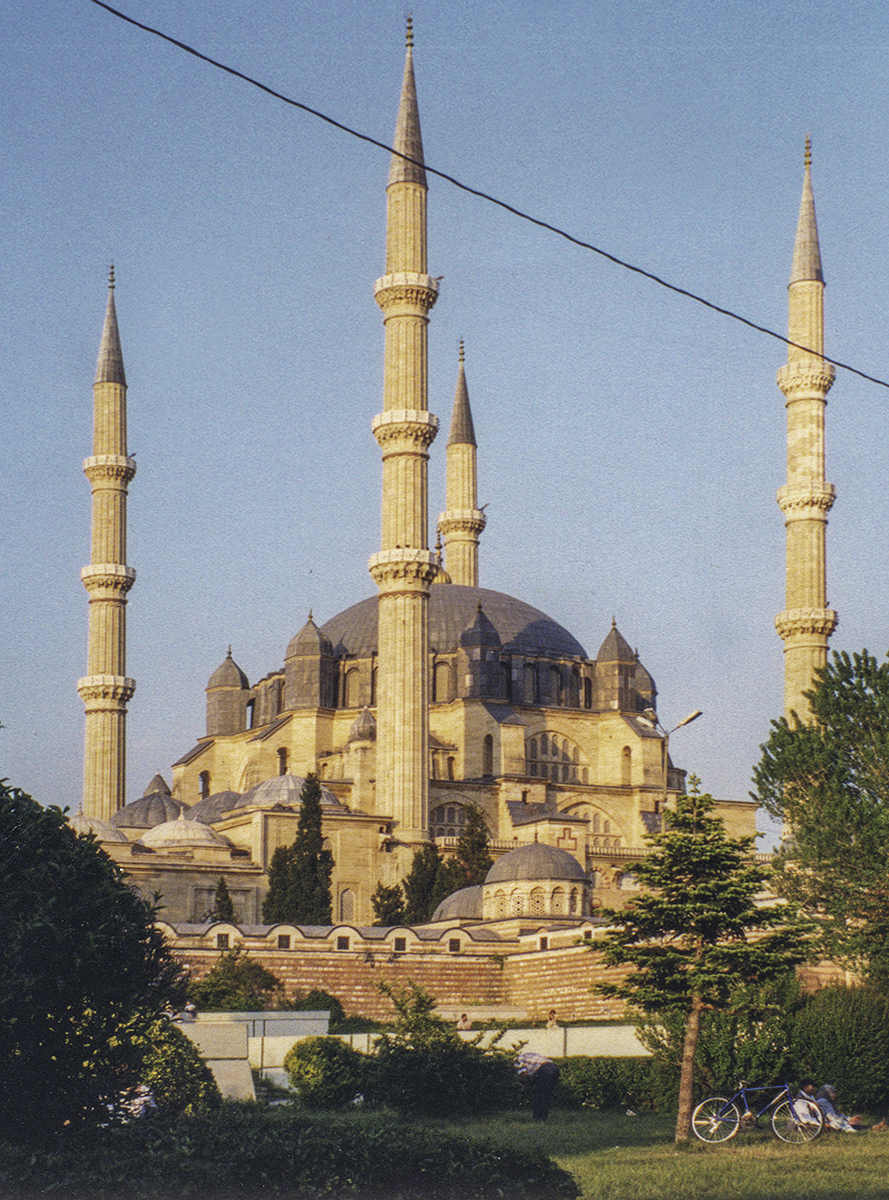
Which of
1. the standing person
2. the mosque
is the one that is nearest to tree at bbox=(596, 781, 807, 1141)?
the standing person

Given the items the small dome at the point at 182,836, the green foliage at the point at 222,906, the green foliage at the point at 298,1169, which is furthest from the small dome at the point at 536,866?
the green foliage at the point at 298,1169

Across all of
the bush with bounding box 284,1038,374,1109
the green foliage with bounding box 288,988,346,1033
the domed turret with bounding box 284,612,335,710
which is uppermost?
the domed turret with bounding box 284,612,335,710

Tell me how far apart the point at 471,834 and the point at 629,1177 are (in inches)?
1163

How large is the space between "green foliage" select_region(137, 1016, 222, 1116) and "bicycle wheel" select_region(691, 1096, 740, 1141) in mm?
4294

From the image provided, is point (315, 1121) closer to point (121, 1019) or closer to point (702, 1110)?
point (121, 1019)

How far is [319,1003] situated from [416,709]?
11426 mm

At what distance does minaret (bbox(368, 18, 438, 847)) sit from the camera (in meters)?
42.5

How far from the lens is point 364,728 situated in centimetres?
4891

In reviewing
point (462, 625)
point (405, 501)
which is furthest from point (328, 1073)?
point (462, 625)

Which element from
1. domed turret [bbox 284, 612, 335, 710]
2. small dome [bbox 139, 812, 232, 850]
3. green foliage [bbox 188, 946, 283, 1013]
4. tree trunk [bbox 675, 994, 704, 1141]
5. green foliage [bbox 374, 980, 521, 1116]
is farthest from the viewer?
domed turret [bbox 284, 612, 335, 710]

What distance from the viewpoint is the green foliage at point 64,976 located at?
13273mm

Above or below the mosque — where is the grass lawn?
below

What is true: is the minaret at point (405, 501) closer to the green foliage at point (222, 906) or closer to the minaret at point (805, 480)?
the green foliage at point (222, 906)

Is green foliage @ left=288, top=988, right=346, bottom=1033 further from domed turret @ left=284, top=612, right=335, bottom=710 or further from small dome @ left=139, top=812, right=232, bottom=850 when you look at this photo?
domed turret @ left=284, top=612, right=335, bottom=710
